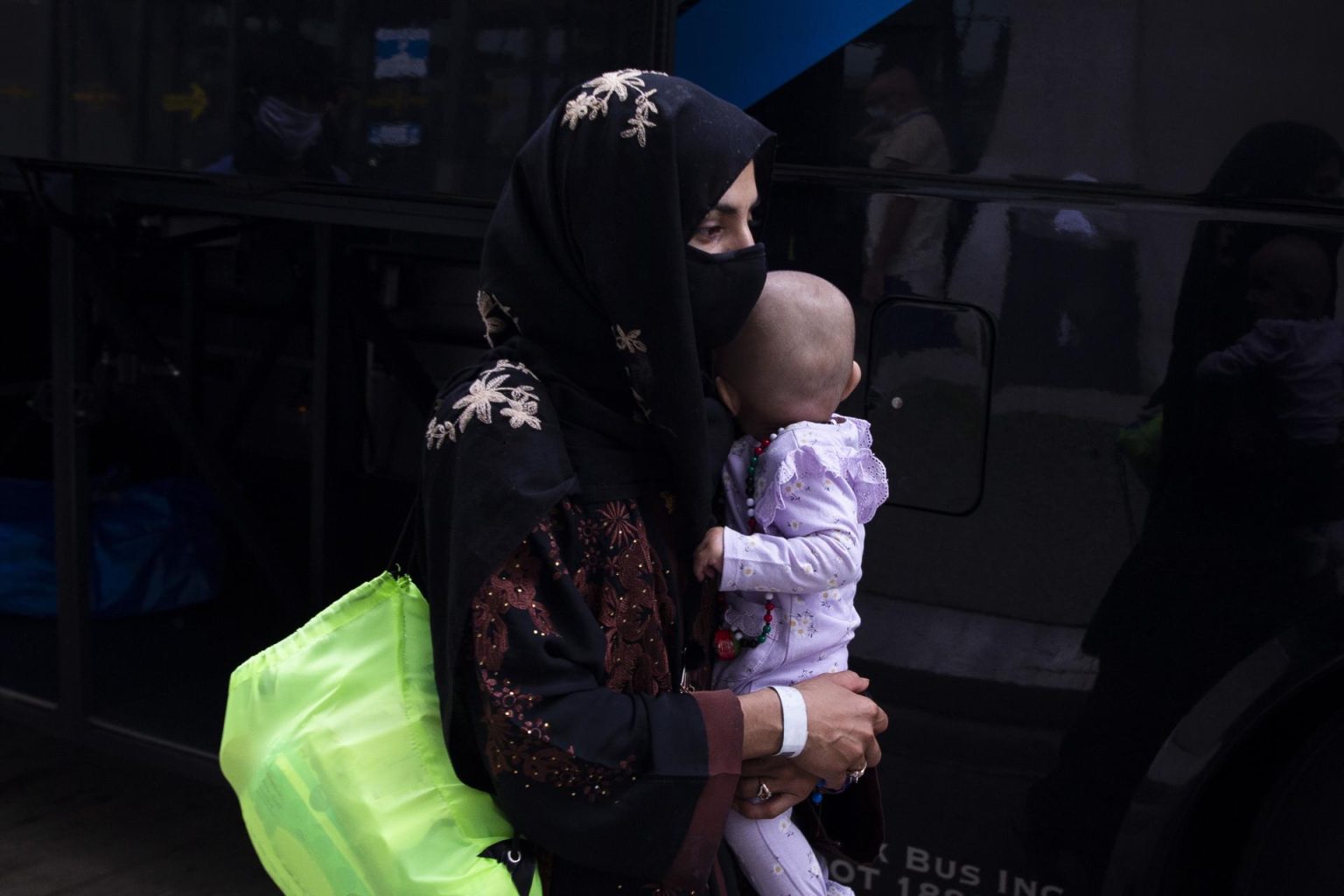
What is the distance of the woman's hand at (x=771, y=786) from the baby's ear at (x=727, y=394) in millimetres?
435

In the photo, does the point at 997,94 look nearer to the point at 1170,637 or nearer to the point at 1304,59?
the point at 1304,59

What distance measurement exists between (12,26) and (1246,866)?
2.73m

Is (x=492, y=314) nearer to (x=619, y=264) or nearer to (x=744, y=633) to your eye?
(x=619, y=264)

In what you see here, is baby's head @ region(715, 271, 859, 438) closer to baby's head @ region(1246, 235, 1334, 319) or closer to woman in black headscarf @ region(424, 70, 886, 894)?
woman in black headscarf @ region(424, 70, 886, 894)

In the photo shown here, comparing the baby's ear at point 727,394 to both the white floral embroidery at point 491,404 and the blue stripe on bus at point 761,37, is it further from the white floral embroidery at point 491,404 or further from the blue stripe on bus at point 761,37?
the blue stripe on bus at point 761,37

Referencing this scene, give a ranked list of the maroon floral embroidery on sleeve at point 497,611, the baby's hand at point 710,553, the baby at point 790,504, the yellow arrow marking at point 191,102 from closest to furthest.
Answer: the maroon floral embroidery on sleeve at point 497,611, the baby's hand at point 710,553, the baby at point 790,504, the yellow arrow marking at point 191,102

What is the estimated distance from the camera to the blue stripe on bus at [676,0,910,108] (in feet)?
7.13

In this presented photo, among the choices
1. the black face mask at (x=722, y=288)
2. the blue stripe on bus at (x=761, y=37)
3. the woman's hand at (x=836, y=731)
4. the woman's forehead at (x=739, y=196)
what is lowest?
the woman's hand at (x=836, y=731)

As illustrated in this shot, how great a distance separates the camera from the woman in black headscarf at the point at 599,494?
134 cm

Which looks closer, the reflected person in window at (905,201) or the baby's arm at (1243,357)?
the baby's arm at (1243,357)

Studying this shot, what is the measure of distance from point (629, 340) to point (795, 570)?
1.25 feet

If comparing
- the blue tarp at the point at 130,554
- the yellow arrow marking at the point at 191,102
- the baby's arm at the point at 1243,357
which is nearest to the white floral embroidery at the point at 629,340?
the baby's arm at the point at 1243,357

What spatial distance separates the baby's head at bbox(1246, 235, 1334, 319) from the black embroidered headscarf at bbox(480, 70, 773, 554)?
89cm

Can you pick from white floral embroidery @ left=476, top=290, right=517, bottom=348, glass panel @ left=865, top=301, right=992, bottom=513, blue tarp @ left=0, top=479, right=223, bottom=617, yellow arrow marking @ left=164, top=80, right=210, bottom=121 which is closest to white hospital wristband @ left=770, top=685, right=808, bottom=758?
white floral embroidery @ left=476, top=290, right=517, bottom=348
